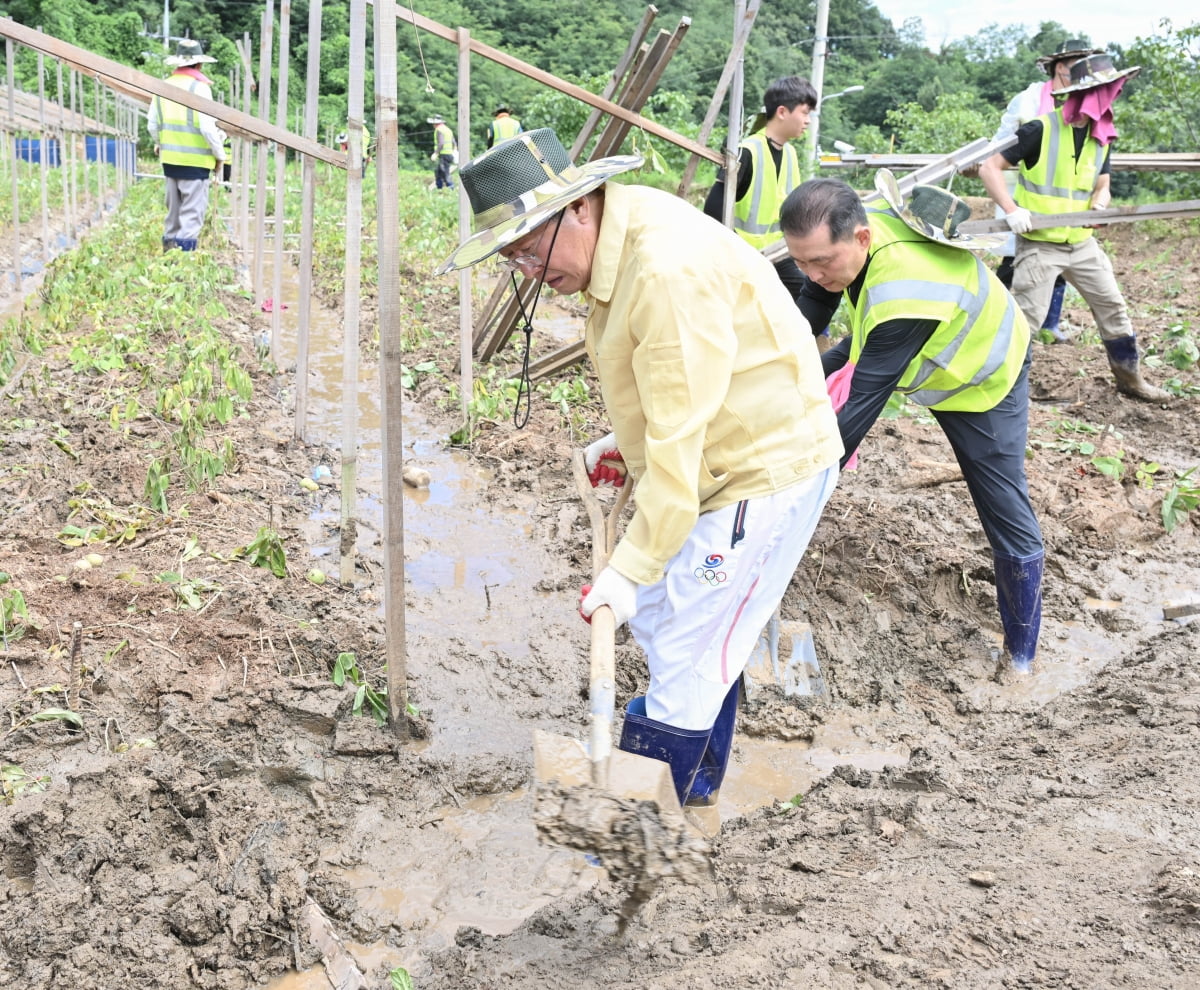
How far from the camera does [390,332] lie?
290 centimetres

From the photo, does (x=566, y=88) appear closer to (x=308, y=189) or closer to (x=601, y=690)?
(x=308, y=189)

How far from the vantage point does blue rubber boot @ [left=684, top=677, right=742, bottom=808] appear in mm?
2938

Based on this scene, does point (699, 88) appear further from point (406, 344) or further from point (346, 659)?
point (346, 659)

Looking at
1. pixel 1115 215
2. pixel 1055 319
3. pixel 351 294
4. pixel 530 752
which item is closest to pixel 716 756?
pixel 530 752

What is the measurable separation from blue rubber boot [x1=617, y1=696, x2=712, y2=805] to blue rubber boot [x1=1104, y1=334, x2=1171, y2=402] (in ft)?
17.2

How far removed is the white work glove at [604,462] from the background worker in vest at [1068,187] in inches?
151

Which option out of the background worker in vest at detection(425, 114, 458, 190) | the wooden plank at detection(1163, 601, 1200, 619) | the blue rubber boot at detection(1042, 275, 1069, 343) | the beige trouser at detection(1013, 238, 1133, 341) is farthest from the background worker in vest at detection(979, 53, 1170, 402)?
the background worker in vest at detection(425, 114, 458, 190)

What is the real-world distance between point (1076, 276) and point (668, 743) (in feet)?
16.6

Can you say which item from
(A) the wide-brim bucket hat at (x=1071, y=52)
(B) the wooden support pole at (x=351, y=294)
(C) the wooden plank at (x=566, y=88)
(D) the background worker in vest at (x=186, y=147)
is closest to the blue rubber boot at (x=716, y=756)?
(B) the wooden support pole at (x=351, y=294)

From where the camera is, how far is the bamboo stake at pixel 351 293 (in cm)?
367

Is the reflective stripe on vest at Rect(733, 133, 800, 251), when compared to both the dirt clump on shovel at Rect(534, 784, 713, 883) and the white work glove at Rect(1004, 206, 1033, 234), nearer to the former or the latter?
the white work glove at Rect(1004, 206, 1033, 234)

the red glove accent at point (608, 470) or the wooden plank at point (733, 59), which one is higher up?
the wooden plank at point (733, 59)

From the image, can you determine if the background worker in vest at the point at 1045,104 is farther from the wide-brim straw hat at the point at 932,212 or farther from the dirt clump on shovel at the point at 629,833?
the dirt clump on shovel at the point at 629,833

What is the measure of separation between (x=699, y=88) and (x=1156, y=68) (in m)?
32.7
